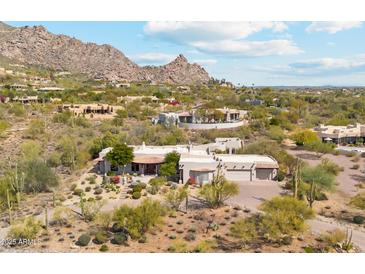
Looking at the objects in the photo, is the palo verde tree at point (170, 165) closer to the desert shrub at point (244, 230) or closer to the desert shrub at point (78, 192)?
the desert shrub at point (78, 192)

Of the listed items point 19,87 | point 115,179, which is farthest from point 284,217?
point 19,87

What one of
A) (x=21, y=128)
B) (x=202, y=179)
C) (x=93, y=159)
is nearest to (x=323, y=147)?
(x=202, y=179)

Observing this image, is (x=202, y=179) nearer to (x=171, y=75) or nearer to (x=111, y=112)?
(x=111, y=112)

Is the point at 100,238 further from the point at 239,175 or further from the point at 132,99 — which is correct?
the point at 132,99

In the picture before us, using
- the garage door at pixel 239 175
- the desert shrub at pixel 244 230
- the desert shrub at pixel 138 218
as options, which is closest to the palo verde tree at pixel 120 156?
the garage door at pixel 239 175

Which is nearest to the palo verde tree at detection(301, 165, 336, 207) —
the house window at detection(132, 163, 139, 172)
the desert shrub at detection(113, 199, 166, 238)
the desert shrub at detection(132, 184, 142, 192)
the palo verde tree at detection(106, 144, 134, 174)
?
the desert shrub at detection(132, 184, 142, 192)

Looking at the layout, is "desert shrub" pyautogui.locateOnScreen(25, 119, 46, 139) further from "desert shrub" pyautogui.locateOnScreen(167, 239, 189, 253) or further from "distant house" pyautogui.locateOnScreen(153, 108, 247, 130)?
"desert shrub" pyautogui.locateOnScreen(167, 239, 189, 253)

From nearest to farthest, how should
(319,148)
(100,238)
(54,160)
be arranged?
1. (100,238)
2. (54,160)
3. (319,148)
